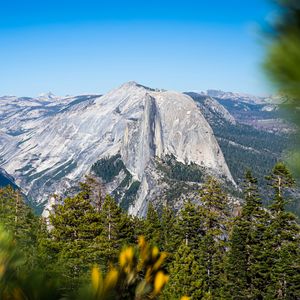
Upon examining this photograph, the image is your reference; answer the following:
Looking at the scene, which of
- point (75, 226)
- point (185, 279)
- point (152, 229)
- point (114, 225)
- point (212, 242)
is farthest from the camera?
point (152, 229)

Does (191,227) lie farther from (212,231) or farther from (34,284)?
(34,284)

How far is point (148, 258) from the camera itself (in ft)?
17.3

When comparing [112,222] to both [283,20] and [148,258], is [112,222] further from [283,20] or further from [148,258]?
[283,20]

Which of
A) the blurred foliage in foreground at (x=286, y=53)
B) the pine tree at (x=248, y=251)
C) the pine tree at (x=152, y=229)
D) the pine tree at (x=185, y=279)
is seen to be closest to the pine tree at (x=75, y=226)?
the pine tree at (x=185, y=279)

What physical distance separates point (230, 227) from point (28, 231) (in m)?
20.4

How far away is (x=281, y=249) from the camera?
30.6 m

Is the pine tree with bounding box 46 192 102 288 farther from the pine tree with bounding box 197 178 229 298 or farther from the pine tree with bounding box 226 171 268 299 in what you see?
the pine tree with bounding box 226 171 268 299

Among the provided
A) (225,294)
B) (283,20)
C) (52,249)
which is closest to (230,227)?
(225,294)

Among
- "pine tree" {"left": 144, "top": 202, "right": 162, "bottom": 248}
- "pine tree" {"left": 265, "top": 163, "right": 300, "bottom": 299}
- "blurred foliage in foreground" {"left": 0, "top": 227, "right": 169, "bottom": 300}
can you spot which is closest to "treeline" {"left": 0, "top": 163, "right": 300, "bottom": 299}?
"pine tree" {"left": 265, "top": 163, "right": 300, "bottom": 299}

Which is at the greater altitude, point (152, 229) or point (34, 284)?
point (34, 284)

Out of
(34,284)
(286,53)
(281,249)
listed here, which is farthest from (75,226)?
(286,53)

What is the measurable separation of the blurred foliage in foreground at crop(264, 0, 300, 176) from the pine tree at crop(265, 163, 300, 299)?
2848 centimetres

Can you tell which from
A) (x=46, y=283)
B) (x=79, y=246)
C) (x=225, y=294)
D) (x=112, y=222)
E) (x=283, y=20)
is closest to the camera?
(x=283, y=20)

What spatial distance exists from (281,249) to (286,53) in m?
30.6
